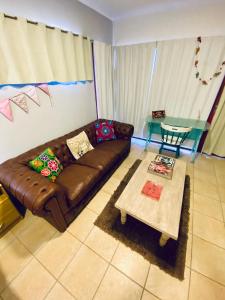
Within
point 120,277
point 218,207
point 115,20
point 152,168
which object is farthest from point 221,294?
point 115,20

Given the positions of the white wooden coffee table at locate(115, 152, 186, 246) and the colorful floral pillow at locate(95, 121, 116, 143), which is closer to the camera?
the white wooden coffee table at locate(115, 152, 186, 246)

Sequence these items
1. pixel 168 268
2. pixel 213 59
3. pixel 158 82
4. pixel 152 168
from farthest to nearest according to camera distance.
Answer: pixel 158 82, pixel 213 59, pixel 152 168, pixel 168 268

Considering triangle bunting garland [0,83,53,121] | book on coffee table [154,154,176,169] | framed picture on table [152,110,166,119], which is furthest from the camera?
framed picture on table [152,110,166,119]

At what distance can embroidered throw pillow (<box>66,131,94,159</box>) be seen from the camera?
2078 mm

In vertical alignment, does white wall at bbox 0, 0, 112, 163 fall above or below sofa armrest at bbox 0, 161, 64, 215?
above

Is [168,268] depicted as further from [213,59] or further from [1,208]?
[213,59]

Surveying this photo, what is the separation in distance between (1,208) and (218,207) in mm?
2564

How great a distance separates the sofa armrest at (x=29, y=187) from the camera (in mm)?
1131

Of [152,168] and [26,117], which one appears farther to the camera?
[152,168]

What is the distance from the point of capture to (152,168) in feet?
6.04

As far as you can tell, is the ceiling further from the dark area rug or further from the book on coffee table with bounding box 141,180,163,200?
the dark area rug

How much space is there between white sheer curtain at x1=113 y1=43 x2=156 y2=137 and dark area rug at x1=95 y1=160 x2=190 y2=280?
2.17 m

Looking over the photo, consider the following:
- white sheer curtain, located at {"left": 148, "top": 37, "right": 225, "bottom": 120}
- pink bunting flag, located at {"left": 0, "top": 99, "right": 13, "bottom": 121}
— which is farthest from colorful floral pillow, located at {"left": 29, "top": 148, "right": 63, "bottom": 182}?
white sheer curtain, located at {"left": 148, "top": 37, "right": 225, "bottom": 120}

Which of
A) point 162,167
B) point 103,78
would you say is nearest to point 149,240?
point 162,167
